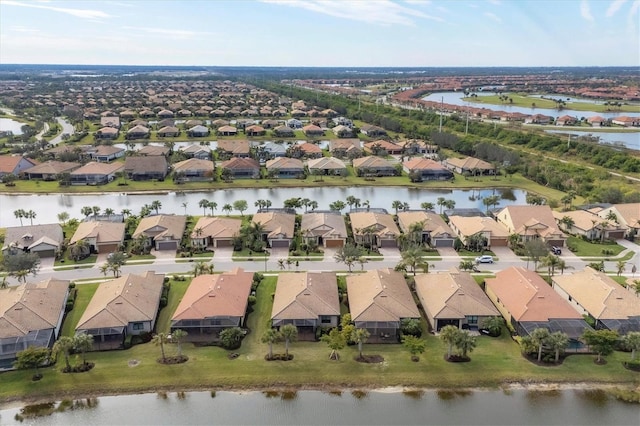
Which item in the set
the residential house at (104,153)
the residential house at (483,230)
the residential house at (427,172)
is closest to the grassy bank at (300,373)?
the residential house at (483,230)

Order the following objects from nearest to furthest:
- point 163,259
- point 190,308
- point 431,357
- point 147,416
A: point 147,416 → point 431,357 → point 190,308 → point 163,259

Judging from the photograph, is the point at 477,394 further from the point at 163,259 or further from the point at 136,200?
the point at 136,200

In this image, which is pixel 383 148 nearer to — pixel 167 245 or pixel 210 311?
pixel 167 245

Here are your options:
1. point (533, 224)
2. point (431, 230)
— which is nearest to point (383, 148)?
point (431, 230)

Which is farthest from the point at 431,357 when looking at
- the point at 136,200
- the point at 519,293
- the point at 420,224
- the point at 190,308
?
the point at 136,200

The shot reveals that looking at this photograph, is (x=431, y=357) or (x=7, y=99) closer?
(x=431, y=357)

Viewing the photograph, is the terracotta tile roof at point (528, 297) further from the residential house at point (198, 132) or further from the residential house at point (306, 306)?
the residential house at point (198, 132)

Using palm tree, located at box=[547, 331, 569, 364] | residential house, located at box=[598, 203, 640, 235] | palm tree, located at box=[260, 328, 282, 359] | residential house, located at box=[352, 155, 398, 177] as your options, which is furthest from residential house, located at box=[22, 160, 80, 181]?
residential house, located at box=[598, 203, 640, 235]

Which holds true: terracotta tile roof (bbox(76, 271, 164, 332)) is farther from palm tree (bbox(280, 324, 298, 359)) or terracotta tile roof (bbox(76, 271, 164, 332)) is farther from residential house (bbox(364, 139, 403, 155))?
residential house (bbox(364, 139, 403, 155))
